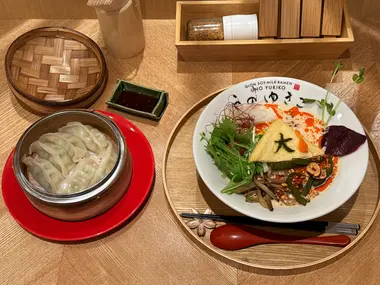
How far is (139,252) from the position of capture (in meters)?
1.17

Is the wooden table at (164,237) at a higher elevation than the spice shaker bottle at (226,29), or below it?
below

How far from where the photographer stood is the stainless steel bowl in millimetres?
1075

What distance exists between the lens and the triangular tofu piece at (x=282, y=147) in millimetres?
1164

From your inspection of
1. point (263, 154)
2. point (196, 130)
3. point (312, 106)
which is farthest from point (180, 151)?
point (312, 106)

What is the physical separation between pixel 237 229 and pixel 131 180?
30 centimetres

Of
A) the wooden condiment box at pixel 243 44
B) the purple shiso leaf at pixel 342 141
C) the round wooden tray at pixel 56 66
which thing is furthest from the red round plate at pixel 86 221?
the purple shiso leaf at pixel 342 141

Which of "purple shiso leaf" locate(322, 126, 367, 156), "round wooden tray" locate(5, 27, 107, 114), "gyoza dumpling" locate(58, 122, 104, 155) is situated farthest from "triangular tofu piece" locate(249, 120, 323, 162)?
"round wooden tray" locate(5, 27, 107, 114)

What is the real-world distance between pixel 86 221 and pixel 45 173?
0.52 ft

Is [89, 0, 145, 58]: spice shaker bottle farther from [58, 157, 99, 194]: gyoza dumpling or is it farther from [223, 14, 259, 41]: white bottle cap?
[58, 157, 99, 194]: gyoza dumpling

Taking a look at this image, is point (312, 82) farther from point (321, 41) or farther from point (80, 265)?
point (80, 265)

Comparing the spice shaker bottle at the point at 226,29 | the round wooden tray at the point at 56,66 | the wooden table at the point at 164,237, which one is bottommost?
the wooden table at the point at 164,237

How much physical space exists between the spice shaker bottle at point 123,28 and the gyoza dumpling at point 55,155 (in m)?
0.40

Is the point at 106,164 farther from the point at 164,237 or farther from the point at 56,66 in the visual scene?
the point at 56,66

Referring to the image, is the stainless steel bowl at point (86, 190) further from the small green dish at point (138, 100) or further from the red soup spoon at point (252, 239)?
the red soup spoon at point (252, 239)
